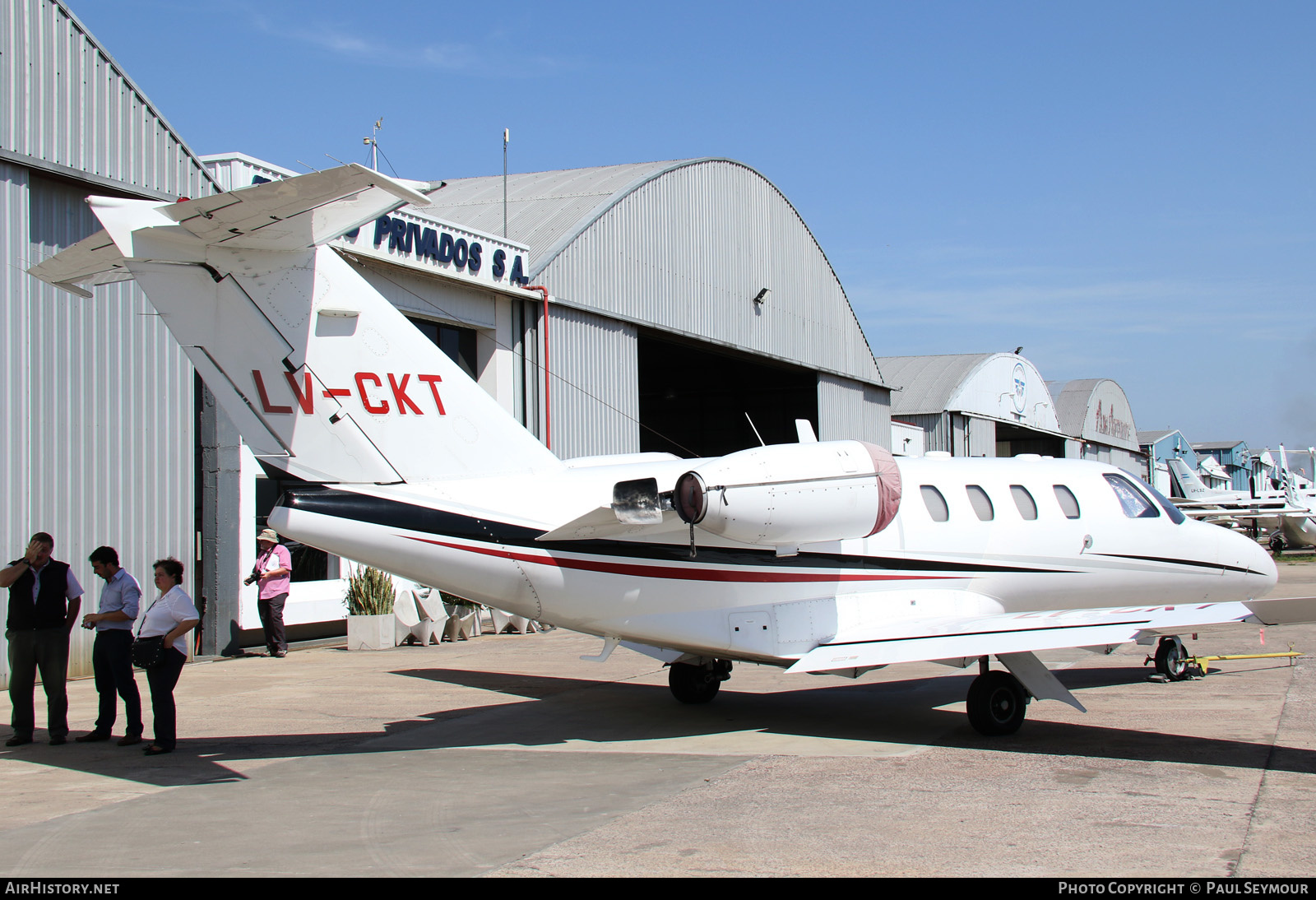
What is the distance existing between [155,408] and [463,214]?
404 inches

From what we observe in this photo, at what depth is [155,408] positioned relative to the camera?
1525 cm

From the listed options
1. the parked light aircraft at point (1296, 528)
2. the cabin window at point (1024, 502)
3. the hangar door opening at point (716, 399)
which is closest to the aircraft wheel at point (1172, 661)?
the cabin window at point (1024, 502)

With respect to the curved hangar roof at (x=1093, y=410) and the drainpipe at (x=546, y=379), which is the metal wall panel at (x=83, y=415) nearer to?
the drainpipe at (x=546, y=379)

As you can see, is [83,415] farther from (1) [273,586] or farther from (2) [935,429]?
(2) [935,429]

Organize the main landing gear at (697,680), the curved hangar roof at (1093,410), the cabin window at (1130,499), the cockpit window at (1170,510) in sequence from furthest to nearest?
the curved hangar roof at (1093,410), the cockpit window at (1170,510), the cabin window at (1130,499), the main landing gear at (697,680)

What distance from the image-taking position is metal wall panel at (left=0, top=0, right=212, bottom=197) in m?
13.3

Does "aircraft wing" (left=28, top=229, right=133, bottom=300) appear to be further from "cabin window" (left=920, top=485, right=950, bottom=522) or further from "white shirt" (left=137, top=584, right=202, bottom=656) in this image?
"cabin window" (left=920, top=485, right=950, bottom=522)

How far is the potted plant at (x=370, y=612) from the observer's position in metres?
17.6

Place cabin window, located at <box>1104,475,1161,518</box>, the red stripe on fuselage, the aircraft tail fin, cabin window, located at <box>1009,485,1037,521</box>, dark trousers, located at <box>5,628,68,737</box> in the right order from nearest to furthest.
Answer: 1. the red stripe on fuselage
2. dark trousers, located at <box>5,628,68,737</box>
3. cabin window, located at <box>1009,485,1037,521</box>
4. cabin window, located at <box>1104,475,1161,518</box>
5. the aircraft tail fin

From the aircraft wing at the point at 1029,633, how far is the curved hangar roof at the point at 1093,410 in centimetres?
5319

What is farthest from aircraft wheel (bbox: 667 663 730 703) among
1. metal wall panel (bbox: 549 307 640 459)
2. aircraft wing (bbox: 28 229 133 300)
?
metal wall panel (bbox: 549 307 640 459)

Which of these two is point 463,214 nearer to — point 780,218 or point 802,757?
point 780,218

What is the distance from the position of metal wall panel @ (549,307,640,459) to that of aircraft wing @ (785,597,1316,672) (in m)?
11.6

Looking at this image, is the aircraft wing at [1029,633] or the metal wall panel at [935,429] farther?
the metal wall panel at [935,429]
